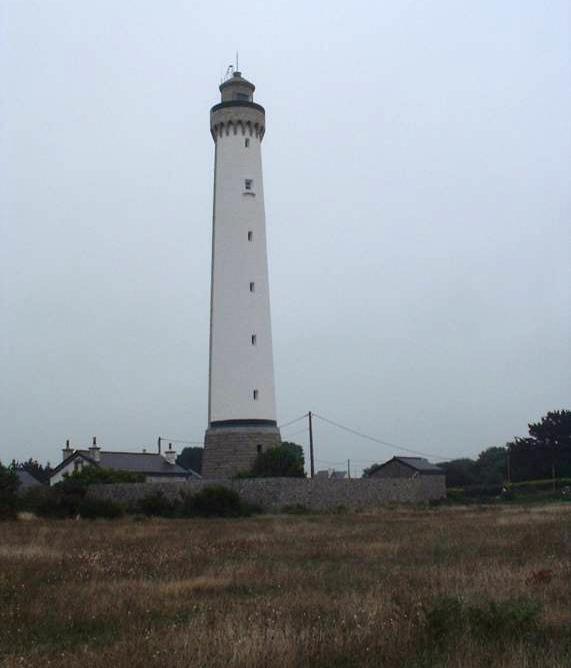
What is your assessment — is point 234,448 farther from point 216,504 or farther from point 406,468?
A: point 406,468

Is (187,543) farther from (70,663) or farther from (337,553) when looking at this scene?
(70,663)

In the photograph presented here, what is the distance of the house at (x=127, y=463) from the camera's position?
58188 millimetres

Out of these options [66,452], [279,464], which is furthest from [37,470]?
[279,464]

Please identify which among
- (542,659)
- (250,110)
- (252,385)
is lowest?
(542,659)

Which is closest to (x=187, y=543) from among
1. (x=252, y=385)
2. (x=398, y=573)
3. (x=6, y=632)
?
(x=398, y=573)

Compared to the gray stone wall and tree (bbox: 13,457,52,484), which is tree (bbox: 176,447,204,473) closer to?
tree (bbox: 13,457,52,484)

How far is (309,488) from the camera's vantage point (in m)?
36.8

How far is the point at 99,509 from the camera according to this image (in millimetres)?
33562

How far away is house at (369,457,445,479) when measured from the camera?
62.1 m

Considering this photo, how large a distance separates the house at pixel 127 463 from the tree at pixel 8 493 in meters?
21.7

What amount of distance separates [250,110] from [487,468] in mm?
50357

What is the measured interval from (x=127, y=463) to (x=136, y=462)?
117 centimetres

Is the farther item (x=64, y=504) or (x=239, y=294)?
(x=239, y=294)

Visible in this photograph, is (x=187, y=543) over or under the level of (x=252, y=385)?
under
